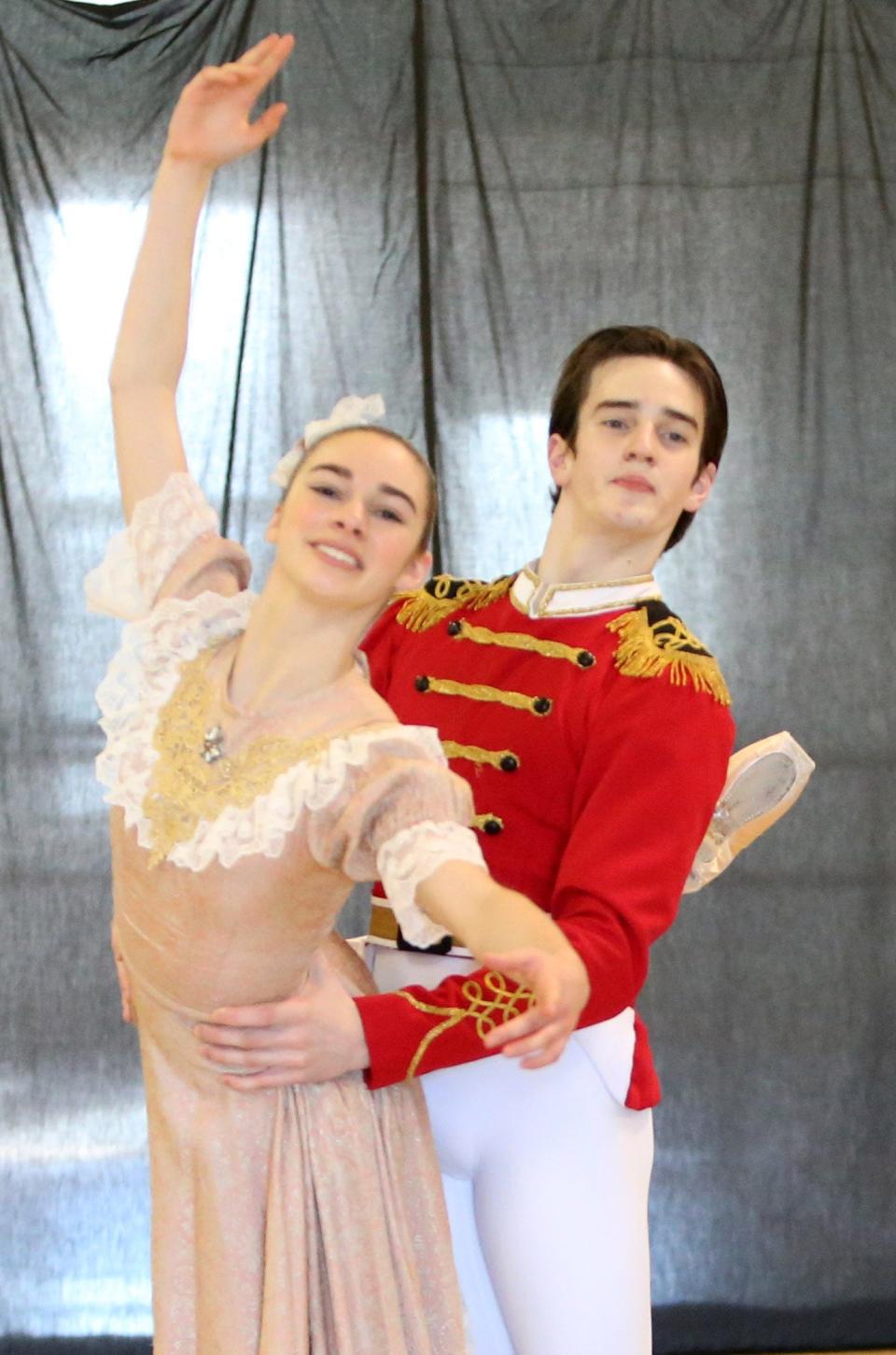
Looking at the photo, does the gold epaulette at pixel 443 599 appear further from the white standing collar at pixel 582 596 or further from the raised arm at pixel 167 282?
the raised arm at pixel 167 282

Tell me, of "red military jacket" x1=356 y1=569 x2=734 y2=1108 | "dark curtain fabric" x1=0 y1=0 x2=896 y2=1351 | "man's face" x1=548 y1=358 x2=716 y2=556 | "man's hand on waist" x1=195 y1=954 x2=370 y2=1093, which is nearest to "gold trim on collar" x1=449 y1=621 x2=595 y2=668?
"red military jacket" x1=356 y1=569 x2=734 y2=1108

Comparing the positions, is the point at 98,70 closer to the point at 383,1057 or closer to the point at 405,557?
the point at 405,557

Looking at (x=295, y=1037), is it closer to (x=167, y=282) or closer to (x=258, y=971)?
(x=258, y=971)

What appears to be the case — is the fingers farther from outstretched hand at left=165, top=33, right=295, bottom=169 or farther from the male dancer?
the male dancer

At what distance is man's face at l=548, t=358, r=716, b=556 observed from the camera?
67.7 inches

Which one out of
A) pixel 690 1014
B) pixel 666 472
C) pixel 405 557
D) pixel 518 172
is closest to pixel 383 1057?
pixel 405 557

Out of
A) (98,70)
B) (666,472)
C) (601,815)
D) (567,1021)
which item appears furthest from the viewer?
(98,70)

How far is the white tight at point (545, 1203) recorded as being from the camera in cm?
155

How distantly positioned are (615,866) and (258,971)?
36cm

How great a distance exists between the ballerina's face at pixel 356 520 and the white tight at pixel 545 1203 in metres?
0.47

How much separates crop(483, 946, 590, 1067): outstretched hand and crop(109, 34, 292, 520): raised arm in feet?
1.91

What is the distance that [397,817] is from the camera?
4.14ft

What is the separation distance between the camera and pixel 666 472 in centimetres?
172

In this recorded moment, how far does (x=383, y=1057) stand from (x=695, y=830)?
0.39m
